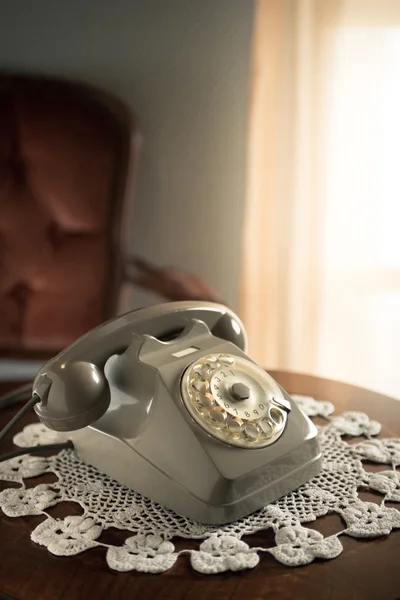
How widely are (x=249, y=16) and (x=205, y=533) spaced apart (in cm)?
120

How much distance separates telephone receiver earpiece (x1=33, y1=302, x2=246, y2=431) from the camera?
63 centimetres

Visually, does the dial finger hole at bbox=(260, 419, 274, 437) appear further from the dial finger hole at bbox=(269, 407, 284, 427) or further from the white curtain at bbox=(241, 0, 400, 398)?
the white curtain at bbox=(241, 0, 400, 398)

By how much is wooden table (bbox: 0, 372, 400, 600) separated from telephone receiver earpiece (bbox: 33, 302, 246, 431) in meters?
0.11

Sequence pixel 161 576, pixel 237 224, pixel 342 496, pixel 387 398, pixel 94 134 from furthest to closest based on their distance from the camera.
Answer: pixel 237 224 → pixel 94 134 → pixel 387 398 → pixel 342 496 → pixel 161 576

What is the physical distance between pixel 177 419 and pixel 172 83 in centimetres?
108

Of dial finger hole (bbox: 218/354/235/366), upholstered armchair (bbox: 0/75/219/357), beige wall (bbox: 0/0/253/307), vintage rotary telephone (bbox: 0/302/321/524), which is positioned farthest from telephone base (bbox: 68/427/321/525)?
beige wall (bbox: 0/0/253/307)

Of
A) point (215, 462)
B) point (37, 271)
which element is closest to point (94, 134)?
point (37, 271)

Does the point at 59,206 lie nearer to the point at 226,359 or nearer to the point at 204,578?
the point at 226,359

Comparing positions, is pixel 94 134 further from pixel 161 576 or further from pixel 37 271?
pixel 161 576

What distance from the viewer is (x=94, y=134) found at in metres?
1.46

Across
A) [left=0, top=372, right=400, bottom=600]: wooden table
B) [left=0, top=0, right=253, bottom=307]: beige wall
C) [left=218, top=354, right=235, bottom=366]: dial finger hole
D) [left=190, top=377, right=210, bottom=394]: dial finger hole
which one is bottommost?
[left=0, top=372, right=400, bottom=600]: wooden table

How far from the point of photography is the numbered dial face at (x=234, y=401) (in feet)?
2.07

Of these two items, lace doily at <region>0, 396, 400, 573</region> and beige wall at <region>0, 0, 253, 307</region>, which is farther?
beige wall at <region>0, 0, 253, 307</region>

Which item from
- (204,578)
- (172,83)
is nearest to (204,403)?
(204,578)
